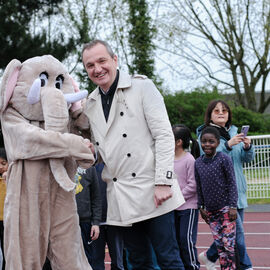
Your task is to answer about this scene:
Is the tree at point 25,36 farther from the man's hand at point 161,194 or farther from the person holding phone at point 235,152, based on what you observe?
the man's hand at point 161,194

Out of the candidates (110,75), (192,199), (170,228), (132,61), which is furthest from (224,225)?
(132,61)

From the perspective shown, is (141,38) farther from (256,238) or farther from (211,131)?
(211,131)

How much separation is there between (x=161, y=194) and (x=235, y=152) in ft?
7.81

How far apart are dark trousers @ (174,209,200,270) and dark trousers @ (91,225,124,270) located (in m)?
0.67

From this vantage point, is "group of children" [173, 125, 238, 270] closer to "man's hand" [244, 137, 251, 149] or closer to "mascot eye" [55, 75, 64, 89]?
"man's hand" [244, 137, 251, 149]

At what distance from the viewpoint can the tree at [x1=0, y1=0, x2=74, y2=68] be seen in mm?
16203

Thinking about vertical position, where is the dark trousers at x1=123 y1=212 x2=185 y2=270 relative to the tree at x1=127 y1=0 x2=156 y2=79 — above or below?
below

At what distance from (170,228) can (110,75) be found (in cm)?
119

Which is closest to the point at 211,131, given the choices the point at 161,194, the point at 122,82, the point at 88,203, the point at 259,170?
the point at 88,203

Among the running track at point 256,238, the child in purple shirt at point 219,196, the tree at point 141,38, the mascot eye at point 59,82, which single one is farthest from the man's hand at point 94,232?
the tree at point 141,38

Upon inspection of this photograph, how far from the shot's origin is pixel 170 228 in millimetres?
3811

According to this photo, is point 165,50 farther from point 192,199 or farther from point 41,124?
point 41,124

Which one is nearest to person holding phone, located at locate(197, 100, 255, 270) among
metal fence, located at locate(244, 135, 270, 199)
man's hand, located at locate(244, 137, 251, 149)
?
man's hand, located at locate(244, 137, 251, 149)

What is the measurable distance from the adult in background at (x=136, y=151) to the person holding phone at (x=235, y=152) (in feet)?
6.27
